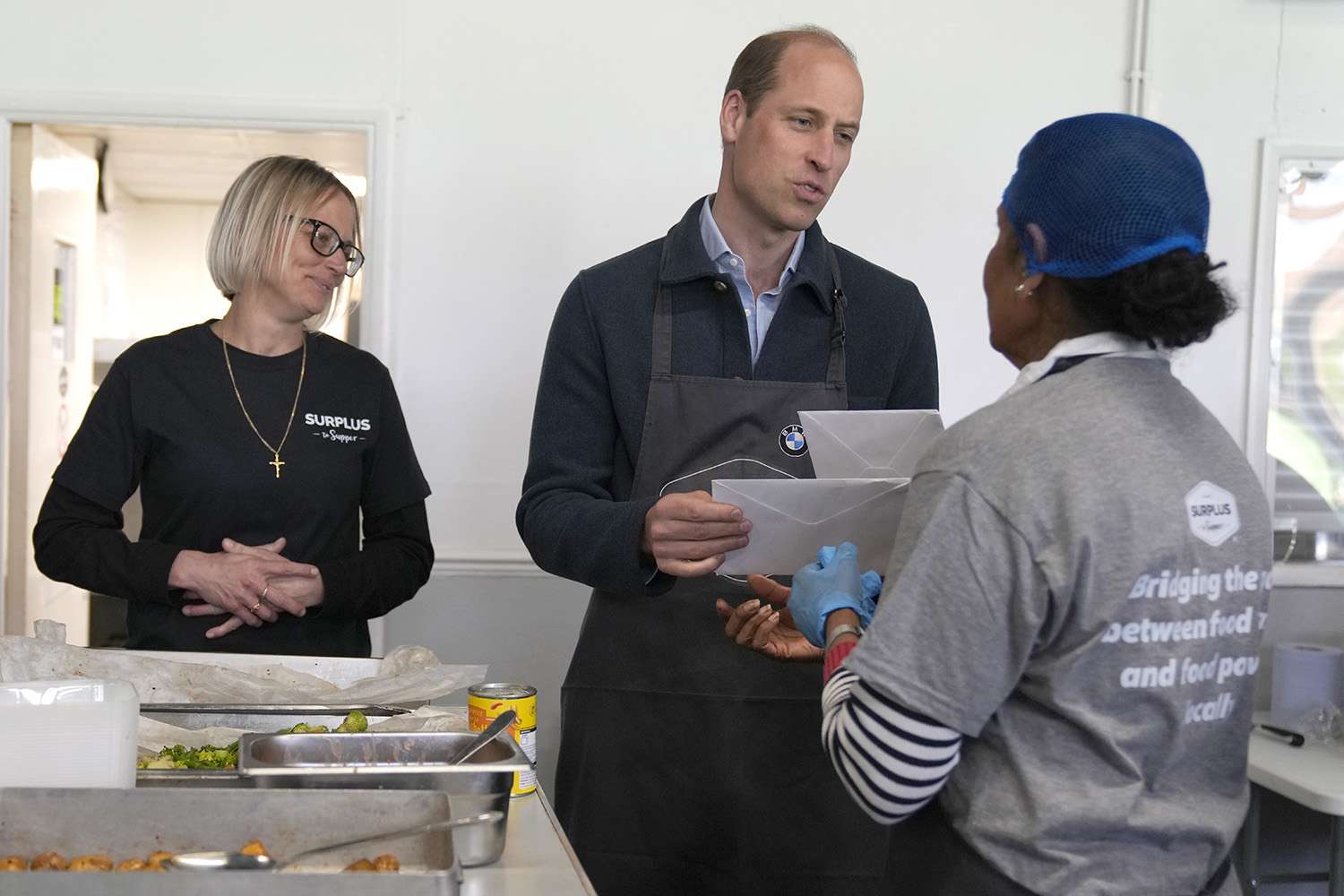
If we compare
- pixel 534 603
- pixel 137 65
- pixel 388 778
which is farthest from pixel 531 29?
pixel 388 778

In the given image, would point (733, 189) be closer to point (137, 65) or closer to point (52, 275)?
point (137, 65)

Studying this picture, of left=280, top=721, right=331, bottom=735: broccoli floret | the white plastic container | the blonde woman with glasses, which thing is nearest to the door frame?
the blonde woman with glasses

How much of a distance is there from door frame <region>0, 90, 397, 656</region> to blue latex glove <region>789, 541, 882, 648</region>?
2.14 meters

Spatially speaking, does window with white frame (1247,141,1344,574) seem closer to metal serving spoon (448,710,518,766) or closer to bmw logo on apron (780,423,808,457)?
bmw logo on apron (780,423,808,457)

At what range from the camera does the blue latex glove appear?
1.41 m

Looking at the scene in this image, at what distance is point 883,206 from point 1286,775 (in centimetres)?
172

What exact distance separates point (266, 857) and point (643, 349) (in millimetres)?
1042

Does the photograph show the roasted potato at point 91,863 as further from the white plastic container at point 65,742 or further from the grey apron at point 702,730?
the grey apron at point 702,730

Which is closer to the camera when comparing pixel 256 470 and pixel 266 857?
pixel 266 857

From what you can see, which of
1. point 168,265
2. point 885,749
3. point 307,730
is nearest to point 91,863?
point 307,730

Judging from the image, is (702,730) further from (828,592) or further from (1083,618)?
(1083,618)

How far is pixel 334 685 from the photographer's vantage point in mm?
1942

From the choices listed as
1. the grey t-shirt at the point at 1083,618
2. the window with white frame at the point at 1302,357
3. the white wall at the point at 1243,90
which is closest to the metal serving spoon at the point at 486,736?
the grey t-shirt at the point at 1083,618

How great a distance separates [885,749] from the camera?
46.0 inches
